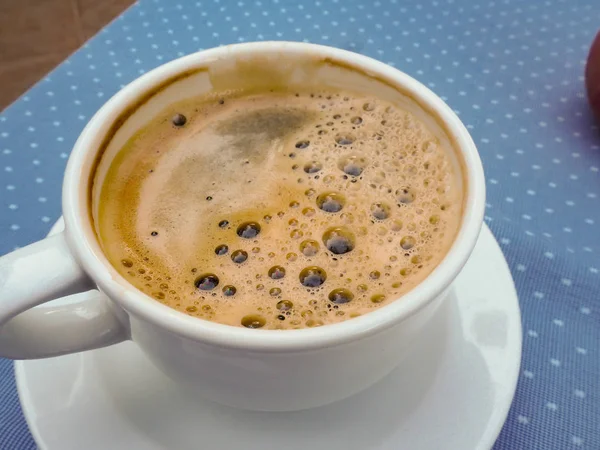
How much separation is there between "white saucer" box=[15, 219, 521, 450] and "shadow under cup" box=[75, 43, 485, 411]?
3cm

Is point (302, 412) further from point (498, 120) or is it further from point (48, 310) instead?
point (498, 120)

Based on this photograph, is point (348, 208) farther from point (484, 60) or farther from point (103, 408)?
point (484, 60)

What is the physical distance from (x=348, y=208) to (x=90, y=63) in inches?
25.4

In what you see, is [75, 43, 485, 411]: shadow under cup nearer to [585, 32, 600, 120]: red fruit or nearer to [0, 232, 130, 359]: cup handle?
[0, 232, 130, 359]: cup handle

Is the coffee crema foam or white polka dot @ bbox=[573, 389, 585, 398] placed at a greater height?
the coffee crema foam

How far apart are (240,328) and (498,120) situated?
2.18 ft

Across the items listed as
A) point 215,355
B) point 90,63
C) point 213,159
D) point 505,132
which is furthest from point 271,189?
point 90,63

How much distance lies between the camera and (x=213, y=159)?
0.71 metres

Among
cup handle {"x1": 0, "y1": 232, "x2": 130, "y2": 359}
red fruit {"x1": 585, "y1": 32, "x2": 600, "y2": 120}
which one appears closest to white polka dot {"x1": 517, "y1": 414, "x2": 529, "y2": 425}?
cup handle {"x1": 0, "y1": 232, "x2": 130, "y2": 359}

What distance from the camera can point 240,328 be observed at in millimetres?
461

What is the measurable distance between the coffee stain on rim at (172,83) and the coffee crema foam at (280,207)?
2cm

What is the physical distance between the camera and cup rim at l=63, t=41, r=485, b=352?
0.45 m

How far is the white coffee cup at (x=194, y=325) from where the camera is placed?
461mm

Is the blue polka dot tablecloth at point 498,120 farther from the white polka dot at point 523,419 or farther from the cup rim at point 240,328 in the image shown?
the cup rim at point 240,328
